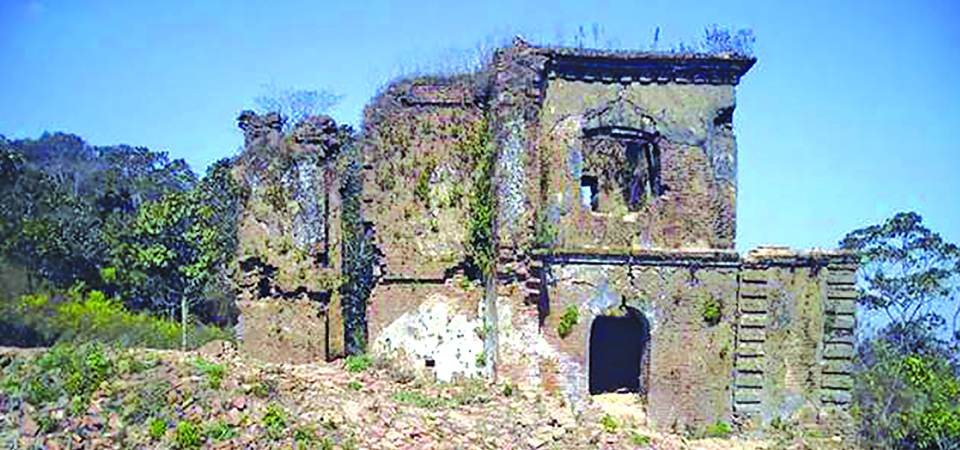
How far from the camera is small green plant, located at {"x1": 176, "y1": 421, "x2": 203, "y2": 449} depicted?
11039 millimetres

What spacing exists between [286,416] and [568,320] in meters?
6.28

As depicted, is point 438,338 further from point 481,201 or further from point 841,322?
point 841,322

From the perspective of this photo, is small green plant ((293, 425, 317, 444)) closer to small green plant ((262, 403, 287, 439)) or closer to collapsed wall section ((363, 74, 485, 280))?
small green plant ((262, 403, 287, 439))

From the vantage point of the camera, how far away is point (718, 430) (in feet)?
53.3

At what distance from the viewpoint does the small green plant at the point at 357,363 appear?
16398 mm

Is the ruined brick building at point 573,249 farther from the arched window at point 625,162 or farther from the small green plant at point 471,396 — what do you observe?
the small green plant at point 471,396

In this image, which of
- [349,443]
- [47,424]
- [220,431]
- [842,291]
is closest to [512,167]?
[349,443]

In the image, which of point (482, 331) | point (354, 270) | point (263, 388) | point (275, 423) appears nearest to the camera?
point (275, 423)

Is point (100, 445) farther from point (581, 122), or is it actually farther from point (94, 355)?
point (581, 122)

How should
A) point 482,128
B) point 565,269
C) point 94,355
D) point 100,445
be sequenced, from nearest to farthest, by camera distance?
point 100,445, point 94,355, point 565,269, point 482,128

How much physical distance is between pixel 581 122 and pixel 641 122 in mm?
1264

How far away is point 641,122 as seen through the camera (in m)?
17.0

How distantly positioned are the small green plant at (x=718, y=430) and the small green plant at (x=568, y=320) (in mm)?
3433

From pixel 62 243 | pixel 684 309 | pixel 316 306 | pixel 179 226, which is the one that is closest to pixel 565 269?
pixel 684 309
